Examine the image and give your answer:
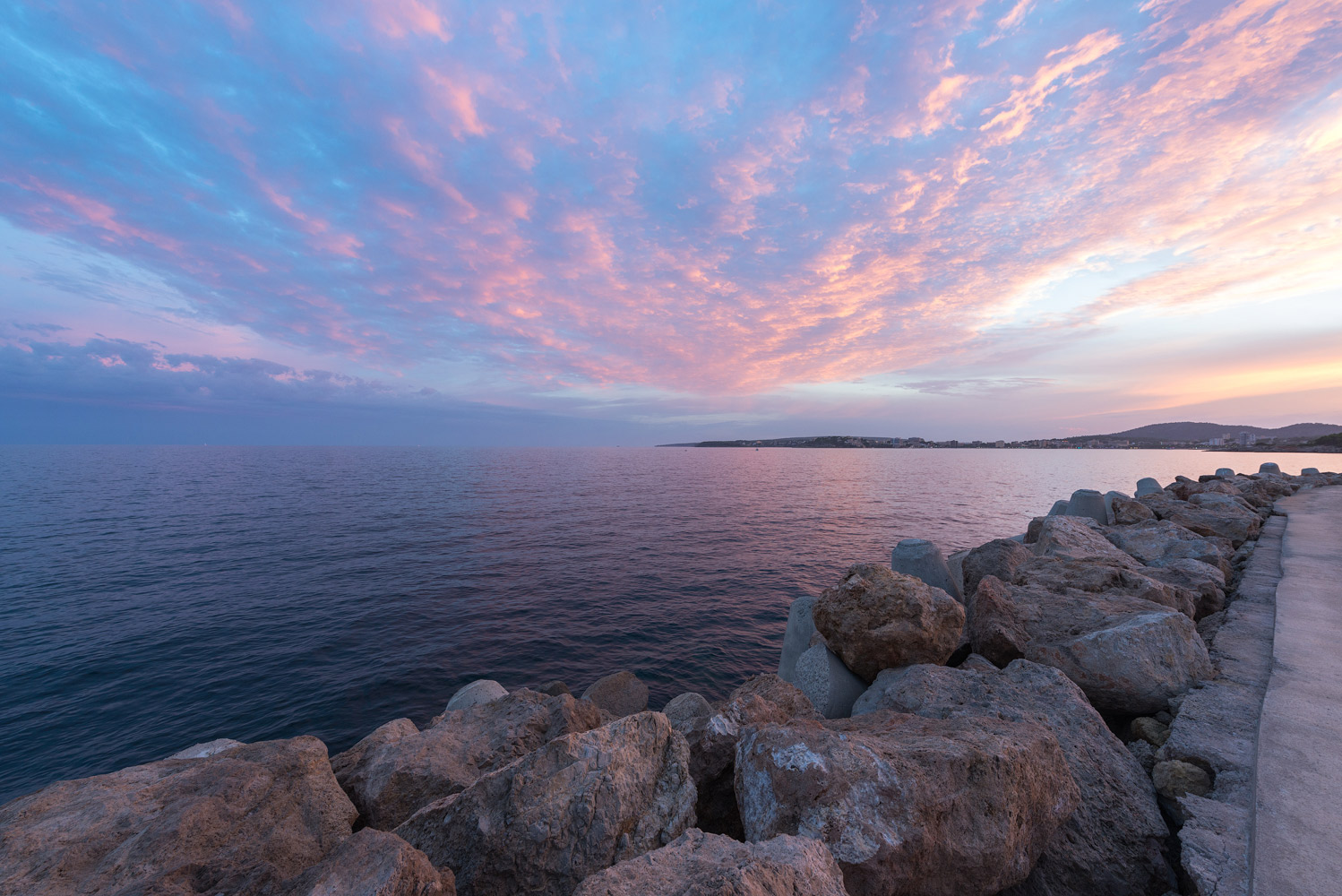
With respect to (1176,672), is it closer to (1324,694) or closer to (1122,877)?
(1324,694)

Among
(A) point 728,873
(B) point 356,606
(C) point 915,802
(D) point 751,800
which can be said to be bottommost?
(B) point 356,606

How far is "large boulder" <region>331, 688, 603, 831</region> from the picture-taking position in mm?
4973

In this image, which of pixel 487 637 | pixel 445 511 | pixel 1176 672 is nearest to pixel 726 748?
pixel 1176 672

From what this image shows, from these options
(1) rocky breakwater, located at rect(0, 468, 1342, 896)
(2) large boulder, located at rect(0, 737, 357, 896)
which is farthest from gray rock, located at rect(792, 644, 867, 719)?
(2) large boulder, located at rect(0, 737, 357, 896)

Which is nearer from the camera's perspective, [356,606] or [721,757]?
[721,757]

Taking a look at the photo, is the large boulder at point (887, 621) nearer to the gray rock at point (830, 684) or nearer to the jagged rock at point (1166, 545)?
the gray rock at point (830, 684)

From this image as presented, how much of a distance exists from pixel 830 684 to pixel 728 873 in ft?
17.9

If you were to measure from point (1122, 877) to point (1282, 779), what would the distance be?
61.0 inches

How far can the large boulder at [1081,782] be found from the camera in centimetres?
395

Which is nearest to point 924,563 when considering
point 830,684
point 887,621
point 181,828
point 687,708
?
point 887,621

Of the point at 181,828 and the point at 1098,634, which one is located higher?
the point at 1098,634

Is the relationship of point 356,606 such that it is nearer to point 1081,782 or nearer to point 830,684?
point 830,684

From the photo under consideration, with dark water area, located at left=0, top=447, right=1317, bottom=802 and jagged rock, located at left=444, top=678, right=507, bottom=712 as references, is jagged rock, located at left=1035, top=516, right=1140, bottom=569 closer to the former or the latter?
dark water area, located at left=0, top=447, right=1317, bottom=802

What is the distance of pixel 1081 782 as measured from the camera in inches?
173
